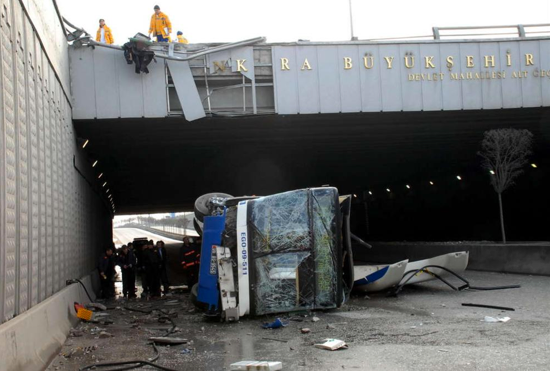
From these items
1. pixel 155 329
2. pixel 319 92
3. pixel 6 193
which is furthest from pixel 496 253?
pixel 6 193

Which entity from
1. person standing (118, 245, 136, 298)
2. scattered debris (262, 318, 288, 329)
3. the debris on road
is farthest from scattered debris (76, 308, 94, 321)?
person standing (118, 245, 136, 298)

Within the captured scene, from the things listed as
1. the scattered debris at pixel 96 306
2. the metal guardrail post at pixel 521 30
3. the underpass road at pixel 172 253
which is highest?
the metal guardrail post at pixel 521 30

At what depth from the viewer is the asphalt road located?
7.10 meters

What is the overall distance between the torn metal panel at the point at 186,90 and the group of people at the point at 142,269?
13.4ft

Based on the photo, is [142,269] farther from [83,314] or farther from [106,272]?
[83,314]

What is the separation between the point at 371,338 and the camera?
869 cm

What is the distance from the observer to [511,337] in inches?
323

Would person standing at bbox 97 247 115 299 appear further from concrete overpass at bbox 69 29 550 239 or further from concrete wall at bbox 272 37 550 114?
concrete wall at bbox 272 37 550 114

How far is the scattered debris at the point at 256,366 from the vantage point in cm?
669

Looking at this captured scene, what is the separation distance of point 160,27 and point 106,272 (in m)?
7.70

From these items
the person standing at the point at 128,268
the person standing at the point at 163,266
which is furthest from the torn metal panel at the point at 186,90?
the person standing at the point at 128,268

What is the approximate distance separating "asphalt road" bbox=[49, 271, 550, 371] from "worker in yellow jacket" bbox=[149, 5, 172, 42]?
9.08m

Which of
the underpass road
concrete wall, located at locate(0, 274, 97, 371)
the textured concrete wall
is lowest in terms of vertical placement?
the underpass road

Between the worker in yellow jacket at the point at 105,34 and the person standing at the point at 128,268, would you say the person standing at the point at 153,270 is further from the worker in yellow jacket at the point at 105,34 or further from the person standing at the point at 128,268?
the worker in yellow jacket at the point at 105,34
